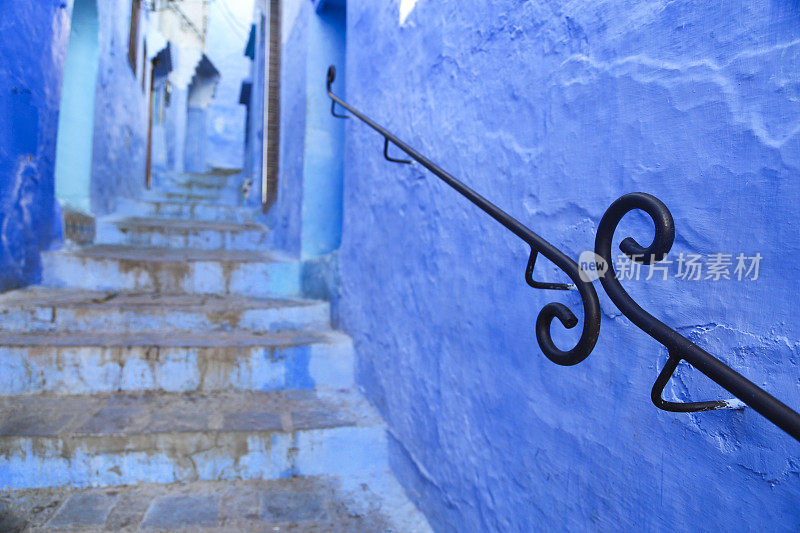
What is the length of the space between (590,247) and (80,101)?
5360mm

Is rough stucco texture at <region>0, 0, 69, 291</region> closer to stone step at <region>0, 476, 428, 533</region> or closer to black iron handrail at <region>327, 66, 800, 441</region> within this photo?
stone step at <region>0, 476, 428, 533</region>

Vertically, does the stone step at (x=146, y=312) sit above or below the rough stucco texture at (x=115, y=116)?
below

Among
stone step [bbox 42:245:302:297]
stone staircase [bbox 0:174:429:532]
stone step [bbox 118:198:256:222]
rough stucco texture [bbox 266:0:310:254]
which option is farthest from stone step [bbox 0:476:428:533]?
stone step [bbox 118:198:256:222]

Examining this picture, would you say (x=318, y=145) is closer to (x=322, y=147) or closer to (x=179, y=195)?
(x=322, y=147)

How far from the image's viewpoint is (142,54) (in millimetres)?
8117

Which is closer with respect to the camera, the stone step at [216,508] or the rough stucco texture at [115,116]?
Answer: the stone step at [216,508]

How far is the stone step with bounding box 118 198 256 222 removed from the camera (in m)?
6.23

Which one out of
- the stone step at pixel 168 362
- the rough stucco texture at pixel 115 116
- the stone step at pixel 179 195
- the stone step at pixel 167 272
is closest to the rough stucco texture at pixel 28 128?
the stone step at pixel 167 272

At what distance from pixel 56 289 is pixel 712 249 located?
3.93 m

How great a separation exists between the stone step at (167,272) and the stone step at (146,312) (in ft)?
0.41

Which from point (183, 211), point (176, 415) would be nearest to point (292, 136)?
point (183, 211)

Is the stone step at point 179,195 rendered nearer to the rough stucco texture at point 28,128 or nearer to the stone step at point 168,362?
the rough stucco texture at point 28,128

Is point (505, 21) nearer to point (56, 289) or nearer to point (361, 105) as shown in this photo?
point (361, 105)

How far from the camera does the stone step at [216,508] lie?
1919 millimetres
